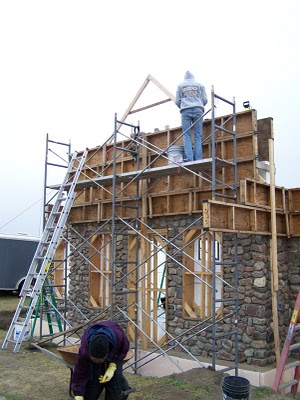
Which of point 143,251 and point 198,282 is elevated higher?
point 143,251

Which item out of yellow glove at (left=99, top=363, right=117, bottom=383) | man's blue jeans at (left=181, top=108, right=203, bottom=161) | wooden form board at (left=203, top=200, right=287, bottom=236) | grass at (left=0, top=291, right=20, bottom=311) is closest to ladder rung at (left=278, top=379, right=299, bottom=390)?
wooden form board at (left=203, top=200, right=287, bottom=236)

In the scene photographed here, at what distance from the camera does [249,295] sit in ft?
26.7

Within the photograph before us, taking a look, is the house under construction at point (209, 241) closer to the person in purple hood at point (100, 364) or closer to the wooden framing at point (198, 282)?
the wooden framing at point (198, 282)

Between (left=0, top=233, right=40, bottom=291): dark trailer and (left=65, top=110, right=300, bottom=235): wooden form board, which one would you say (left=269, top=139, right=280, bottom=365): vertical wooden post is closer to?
(left=65, top=110, right=300, bottom=235): wooden form board

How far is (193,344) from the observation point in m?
8.77

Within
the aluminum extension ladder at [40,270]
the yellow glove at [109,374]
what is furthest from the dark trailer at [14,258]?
the yellow glove at [109,374]

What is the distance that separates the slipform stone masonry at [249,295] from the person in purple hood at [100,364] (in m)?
2.82

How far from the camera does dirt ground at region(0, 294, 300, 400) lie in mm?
6492

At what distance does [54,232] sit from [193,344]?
3.90 m

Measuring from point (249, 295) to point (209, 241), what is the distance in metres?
1.40

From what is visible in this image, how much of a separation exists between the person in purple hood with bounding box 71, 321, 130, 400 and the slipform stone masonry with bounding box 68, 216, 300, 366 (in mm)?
2822

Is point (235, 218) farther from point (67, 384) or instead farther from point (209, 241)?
point (67, 384)

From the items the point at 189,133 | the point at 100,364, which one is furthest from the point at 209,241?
the point at 100,364

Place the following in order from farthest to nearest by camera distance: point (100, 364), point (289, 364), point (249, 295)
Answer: point (249, 295) < point (289, 364) < point (100, 364)
